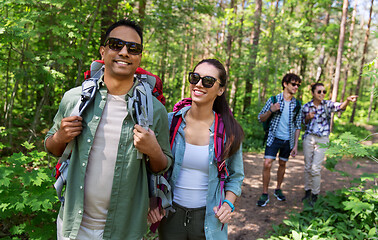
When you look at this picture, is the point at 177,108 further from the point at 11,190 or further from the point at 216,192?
the point at 11,190

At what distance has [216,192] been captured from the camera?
2.16m

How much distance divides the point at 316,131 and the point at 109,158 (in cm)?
482

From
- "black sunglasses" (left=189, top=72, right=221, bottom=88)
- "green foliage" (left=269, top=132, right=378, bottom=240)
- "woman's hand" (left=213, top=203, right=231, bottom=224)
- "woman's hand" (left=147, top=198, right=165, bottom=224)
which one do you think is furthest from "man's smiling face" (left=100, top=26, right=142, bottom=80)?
"green foliage" (left=269, top=132, right=378, bottom=240)

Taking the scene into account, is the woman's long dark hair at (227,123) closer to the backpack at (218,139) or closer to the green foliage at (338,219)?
the backpack at (218,139)

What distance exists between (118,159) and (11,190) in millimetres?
2380

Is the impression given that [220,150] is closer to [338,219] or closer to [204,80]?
[204,80]

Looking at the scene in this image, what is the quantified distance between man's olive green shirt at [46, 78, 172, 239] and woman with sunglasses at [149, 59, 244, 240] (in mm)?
320

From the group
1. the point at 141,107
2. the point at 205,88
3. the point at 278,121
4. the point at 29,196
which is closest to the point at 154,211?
the point at 141,107

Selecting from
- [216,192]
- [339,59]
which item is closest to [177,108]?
[216,192]

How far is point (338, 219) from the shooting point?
475 cm

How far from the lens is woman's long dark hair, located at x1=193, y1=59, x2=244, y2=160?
2170mm

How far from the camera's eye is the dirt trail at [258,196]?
4672 millimetres

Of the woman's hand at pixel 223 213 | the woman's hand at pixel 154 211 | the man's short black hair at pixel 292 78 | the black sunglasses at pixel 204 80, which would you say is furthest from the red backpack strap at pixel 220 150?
the man's short black hair at pixel 292 78

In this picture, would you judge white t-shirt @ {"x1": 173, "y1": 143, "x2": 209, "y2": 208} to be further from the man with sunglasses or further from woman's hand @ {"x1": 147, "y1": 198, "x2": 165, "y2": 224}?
the man with sunglasses
